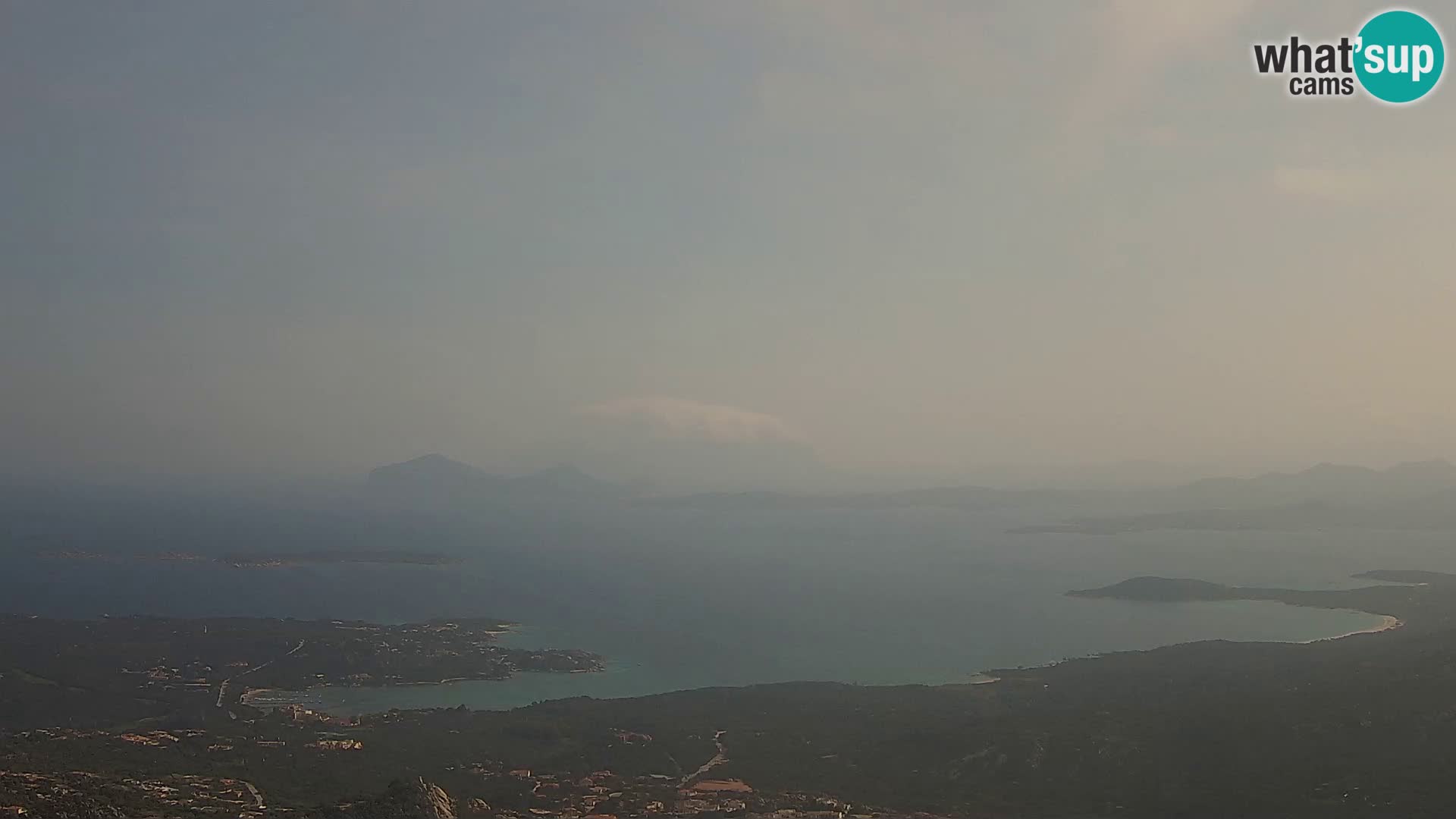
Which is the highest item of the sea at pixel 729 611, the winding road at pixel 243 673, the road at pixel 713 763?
the road at pixel 713 763

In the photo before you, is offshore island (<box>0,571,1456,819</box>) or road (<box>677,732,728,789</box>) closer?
offshore island (<box>0,571,1456,819</box>)

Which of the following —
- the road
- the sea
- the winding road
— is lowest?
the sea

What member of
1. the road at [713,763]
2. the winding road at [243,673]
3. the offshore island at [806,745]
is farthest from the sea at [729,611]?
the road at [713,763]

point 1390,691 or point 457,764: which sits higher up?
point 1390,691

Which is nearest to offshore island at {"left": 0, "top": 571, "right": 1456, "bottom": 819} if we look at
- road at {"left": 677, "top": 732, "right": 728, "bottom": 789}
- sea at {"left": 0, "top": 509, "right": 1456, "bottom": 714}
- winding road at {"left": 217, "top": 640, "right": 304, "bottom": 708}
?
road at {"left": 677, "top": 732, "right": 728, "bottom": 789}

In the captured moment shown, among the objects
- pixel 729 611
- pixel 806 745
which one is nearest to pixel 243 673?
Answer: pixel 806 745

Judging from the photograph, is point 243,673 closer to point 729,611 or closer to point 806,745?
point 806,745

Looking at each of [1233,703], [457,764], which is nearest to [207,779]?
[457,764]

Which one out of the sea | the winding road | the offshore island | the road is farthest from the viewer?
the sea

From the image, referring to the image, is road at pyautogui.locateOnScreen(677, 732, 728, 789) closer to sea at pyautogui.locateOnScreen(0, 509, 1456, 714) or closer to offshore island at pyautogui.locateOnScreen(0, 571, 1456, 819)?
offshore island at pyautogui.locateOnScreen(0, 571, 1456, 819)

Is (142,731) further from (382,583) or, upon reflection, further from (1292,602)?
(1292,602)

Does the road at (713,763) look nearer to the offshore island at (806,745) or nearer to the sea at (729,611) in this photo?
the offshore island at (806,745)
